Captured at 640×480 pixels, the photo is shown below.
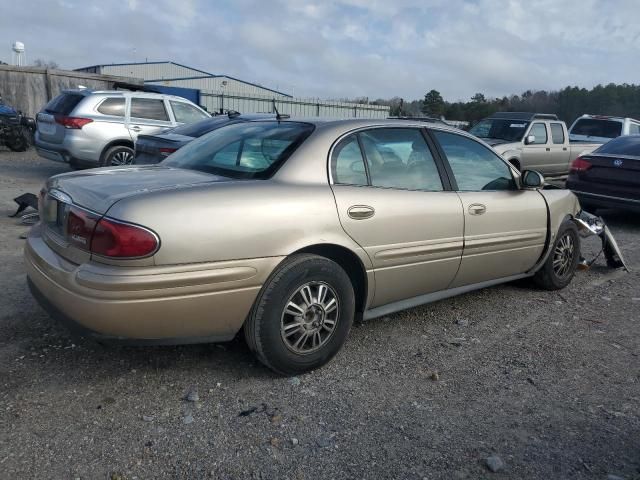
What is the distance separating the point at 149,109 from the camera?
11.1 metres

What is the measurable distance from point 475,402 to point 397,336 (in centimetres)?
97

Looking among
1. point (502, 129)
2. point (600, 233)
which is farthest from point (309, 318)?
point (502, 129)

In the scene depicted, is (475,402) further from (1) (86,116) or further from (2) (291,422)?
(1) (86,116)

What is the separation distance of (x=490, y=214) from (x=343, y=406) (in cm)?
204

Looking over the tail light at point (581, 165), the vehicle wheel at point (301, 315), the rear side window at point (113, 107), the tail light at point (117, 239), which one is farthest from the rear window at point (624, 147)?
the rear side window at point (113, 107)

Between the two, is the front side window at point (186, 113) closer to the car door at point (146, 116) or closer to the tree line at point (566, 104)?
the car door at point (146, 116)

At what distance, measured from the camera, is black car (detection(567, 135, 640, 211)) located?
27.8 ft

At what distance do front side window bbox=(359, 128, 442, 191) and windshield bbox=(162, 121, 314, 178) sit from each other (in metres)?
0.45

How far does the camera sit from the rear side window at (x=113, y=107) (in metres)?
10.4

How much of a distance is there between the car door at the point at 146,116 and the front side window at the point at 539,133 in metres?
7.84

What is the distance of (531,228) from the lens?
15.7ft

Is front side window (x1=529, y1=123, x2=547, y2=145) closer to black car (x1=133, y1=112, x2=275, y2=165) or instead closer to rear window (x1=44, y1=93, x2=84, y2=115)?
black car (x1=133, y1=112, x2=275, y2=165)

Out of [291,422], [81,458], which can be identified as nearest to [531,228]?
[291,422]

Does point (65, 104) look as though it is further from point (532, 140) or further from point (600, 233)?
point (532, 140)
